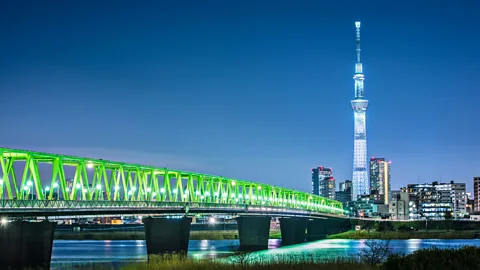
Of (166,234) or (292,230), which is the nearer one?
(166,234)

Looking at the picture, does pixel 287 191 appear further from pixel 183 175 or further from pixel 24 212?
pixel 24 212

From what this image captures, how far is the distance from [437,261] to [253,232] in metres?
91.6

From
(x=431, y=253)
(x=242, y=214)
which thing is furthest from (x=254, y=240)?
(x=431, y=253)

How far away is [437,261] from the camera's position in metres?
Result: 34.7

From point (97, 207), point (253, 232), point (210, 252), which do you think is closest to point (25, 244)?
point (97, 207)

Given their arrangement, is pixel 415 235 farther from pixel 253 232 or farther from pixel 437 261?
pixel 437 261

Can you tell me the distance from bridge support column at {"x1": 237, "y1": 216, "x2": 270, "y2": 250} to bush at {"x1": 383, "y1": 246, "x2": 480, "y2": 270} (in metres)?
85.3

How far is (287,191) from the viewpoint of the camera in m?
174

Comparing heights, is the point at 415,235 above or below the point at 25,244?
below

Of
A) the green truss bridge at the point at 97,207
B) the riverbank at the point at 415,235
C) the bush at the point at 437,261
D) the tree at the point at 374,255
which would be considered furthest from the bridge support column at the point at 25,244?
the riverbank at the point at 415,235

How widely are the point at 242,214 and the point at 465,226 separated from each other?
95.7m

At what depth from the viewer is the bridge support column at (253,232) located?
122 meters

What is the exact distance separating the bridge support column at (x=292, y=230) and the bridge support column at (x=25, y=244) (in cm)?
8500

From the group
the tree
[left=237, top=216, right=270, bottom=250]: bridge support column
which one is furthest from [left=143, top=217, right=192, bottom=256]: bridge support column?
the tree
